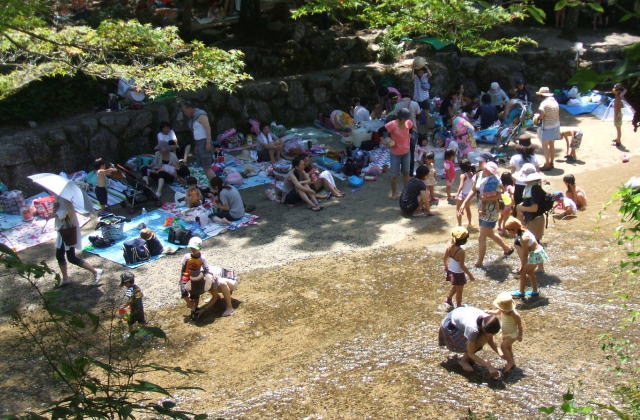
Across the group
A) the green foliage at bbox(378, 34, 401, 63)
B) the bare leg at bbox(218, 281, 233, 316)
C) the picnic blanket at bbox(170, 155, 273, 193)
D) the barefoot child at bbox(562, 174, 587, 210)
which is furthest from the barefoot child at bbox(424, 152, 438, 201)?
the green foliage at bbox(378, 34, 401, 63)

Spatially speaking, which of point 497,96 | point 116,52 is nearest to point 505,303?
point 116,52

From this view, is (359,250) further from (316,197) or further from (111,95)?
(111,95)

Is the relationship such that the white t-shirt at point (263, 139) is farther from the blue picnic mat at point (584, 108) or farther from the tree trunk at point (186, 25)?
the blue picnic mat at point (584, 108)

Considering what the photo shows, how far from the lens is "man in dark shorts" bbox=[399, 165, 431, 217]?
10.8m

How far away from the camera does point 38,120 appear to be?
1265cm

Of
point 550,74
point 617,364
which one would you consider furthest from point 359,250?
point 550,74

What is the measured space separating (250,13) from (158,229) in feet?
27.1

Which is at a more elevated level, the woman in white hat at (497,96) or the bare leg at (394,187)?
the woman in white hat at (497,96)

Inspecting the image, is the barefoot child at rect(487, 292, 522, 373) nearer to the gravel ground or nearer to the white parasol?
the gravel ground

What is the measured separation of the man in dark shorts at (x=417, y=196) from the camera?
10.8 meters

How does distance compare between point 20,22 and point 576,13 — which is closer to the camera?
point 20,22

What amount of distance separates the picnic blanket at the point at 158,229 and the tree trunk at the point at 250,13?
7223mm

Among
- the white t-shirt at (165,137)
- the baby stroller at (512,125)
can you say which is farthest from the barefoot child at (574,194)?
the white t-shirt at (165,137)

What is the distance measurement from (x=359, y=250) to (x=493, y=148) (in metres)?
5.50
